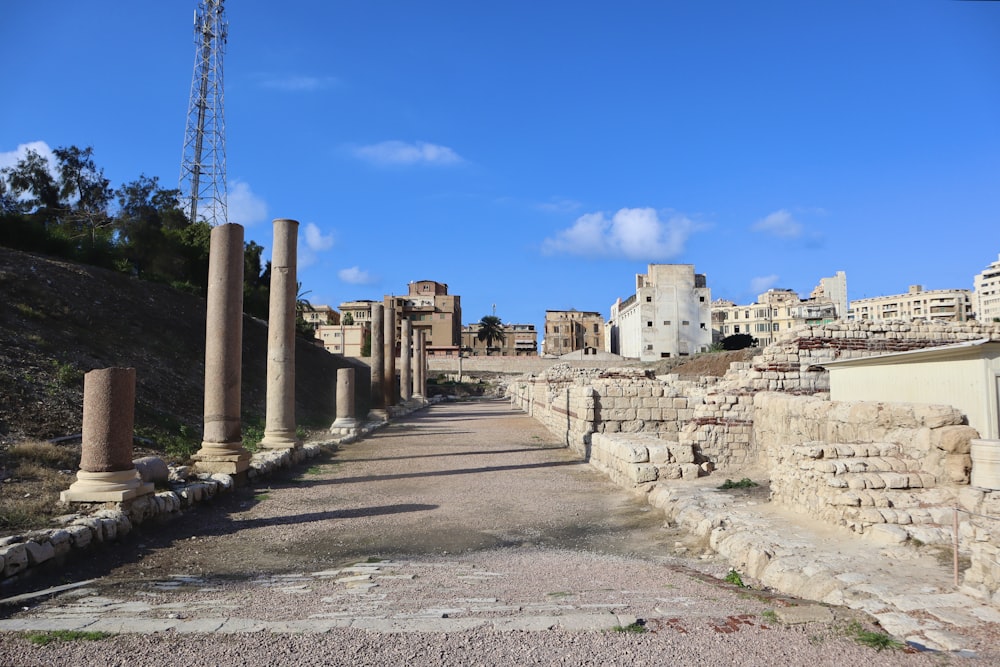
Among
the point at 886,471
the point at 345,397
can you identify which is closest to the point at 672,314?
the point at 345,397

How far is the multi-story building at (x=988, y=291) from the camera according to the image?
346ft

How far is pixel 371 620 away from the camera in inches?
167

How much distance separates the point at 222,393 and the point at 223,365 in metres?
0.45

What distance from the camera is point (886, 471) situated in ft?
21.6

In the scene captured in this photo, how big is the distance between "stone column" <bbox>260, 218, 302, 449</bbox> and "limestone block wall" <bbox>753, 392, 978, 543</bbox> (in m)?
9.43

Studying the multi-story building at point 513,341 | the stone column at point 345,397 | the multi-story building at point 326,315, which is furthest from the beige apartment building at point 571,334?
the stone column at point 345,397

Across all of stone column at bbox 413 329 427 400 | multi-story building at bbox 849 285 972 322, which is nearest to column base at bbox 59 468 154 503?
stone column at bbox 413 329 427 400

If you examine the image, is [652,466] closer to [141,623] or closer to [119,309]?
[141,623]

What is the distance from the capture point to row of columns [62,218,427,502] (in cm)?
726

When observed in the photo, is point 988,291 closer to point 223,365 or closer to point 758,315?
point 758,315

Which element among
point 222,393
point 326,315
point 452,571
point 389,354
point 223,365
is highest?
point 326,315

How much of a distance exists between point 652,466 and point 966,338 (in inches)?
370

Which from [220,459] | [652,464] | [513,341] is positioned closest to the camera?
[652,464]

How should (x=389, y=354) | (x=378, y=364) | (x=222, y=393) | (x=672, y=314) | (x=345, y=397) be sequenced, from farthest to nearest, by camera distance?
(x=672, y=314) < (x=389, y=354) < (x=378, y=364) < (x=345, y=397) < (x=222, y=393)
